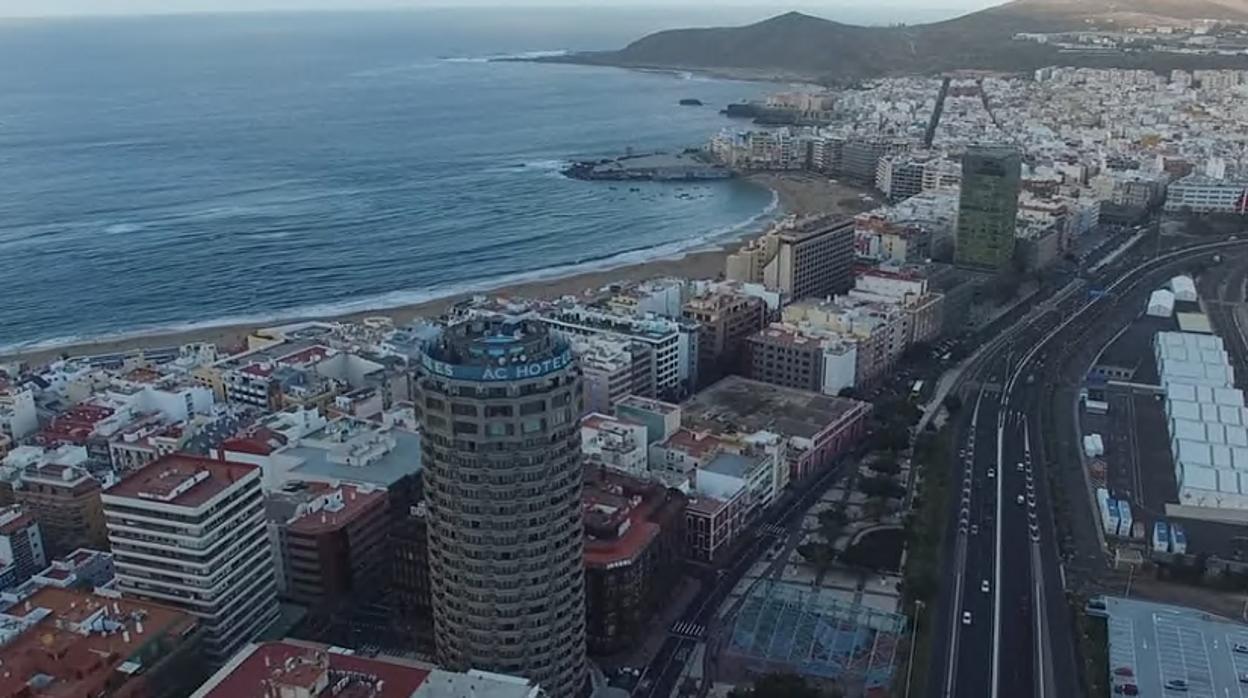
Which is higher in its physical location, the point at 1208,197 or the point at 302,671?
the point at 302,671

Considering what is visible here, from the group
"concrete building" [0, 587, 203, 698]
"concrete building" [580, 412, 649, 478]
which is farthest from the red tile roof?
"concrete building" [580, 412, 649, 478]

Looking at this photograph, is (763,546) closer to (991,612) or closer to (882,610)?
(882,610)

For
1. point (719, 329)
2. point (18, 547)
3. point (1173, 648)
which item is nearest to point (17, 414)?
point (18, 547)

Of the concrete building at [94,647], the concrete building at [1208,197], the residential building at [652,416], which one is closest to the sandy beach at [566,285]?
the concrete building at [1208,197]

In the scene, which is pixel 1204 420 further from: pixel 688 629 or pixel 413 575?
Answer: pixel 413 575

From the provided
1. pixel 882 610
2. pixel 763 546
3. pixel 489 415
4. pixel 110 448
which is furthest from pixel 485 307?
pixel 489 415
